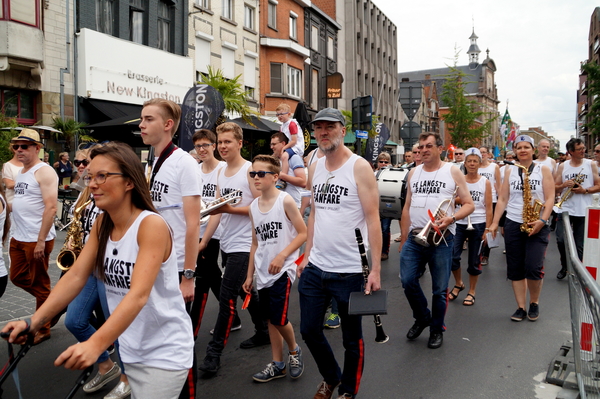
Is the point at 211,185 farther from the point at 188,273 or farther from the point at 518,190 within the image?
the point at 518,190

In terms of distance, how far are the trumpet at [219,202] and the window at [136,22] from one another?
53.5 ft

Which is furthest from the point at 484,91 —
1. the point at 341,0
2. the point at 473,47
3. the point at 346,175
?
the point at 346,175

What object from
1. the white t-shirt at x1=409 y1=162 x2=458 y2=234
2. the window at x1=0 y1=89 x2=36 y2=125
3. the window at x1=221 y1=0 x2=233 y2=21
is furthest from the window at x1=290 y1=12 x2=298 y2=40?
the white t-shirt at x1=409 y1=162 x2=458 y2=234

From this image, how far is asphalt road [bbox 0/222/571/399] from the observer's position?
14.0 ft

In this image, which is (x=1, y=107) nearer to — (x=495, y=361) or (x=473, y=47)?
(x=495, y=361)

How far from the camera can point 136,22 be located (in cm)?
1955

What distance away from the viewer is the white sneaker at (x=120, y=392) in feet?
13.1

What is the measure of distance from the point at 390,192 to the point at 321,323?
7.32 metres

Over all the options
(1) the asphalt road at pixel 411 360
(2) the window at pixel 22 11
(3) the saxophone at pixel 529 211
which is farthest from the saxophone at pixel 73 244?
(2) the window at pixel 22 11

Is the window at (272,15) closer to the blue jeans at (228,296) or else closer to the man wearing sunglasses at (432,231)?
the man wearing sunglasses at (432,231)

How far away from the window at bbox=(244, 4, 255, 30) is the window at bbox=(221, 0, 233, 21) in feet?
4.01

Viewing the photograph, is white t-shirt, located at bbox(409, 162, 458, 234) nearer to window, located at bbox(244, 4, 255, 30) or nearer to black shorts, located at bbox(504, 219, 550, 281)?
black shorts, located at bbox(504, 219, 550, 281)

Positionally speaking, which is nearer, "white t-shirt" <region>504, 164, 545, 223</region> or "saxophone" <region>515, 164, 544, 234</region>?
"saxophone" <region>515, 164, 544, 234</region>

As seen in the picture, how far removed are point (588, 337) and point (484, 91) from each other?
412ft
